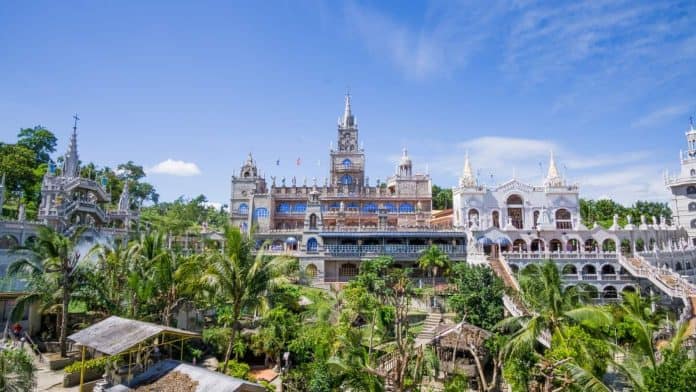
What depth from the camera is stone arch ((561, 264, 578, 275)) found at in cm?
3846

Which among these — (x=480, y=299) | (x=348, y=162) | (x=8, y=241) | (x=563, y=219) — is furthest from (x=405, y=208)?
(x=8, y=241)

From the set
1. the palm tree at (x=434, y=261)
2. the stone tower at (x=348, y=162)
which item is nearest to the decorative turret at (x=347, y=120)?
the stone tower at (x=348, y=162)

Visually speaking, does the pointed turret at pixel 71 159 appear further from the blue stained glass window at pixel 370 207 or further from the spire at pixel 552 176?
the spire at pixel 552 176

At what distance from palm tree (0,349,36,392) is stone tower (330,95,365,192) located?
Result: 132ft

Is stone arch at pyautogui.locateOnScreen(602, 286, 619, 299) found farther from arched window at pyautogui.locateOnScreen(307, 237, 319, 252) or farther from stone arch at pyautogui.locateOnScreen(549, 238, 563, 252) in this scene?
arched window at pyautogui.locateOnScreen(307, 237, 319, 252)

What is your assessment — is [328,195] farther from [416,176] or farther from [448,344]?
[448,344]

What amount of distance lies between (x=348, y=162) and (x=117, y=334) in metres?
39.5

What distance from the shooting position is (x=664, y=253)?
40.5 metres

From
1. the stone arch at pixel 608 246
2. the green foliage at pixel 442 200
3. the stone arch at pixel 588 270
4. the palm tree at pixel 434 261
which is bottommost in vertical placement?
the stone arch at pixel 588 270

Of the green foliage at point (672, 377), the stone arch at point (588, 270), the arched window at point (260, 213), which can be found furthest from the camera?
the arched window at point (260, 213)

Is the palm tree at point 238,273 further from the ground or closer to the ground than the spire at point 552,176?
closer to the ground

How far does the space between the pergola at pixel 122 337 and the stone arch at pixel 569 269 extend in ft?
114

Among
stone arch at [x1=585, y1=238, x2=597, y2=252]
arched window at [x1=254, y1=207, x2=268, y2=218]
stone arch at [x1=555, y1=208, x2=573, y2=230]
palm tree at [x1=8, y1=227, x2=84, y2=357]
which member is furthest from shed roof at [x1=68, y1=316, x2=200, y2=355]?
stone arch at [x1=555, y1=208, x2=573, y2=230]

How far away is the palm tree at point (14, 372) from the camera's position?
10.6 meters
